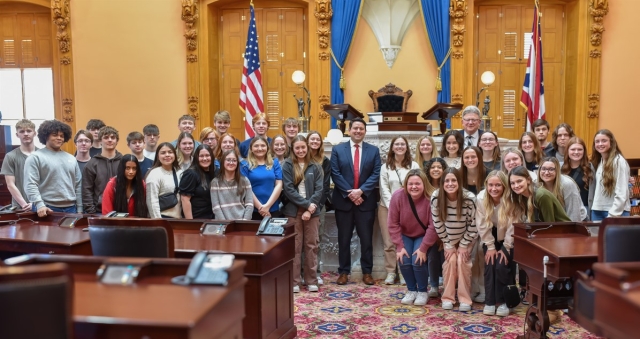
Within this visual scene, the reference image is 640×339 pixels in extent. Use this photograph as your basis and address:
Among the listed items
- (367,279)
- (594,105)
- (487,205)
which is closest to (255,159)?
(367,279)

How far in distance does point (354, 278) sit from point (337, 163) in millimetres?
1162

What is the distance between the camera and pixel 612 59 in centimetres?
1003

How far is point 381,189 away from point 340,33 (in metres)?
5.16

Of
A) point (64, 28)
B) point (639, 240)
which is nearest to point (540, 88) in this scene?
point (639, 240)

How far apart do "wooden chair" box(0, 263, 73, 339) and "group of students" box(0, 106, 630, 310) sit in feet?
9.05

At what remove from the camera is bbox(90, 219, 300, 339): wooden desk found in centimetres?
343

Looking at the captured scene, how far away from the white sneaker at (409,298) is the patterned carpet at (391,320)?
60 mm

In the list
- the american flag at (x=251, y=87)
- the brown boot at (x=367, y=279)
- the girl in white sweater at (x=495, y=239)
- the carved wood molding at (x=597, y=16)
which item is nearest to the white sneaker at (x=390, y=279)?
the brown boot at (x=367, y=279)

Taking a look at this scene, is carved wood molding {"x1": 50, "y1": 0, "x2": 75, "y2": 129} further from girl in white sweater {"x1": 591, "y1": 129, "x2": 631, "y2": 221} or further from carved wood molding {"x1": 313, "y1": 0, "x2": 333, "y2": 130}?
girl in white sweater {"x1": 591, "y1": 129, "x2": 631, "y2": 221}

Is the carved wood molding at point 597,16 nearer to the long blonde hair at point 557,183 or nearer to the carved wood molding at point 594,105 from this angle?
the carved wood molding at point 594,105

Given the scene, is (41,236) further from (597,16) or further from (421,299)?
(597,16)

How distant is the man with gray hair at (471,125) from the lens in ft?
19.0

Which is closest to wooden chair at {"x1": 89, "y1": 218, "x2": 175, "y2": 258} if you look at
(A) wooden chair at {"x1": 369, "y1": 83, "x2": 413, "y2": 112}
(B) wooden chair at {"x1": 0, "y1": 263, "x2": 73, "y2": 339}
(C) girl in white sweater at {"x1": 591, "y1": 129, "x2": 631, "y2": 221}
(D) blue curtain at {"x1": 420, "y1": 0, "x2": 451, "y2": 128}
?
(B) wooden chair at {"x1": 0, "y1": 263, "x2": 73, "y2": 339}

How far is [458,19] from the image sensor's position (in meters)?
9.88
